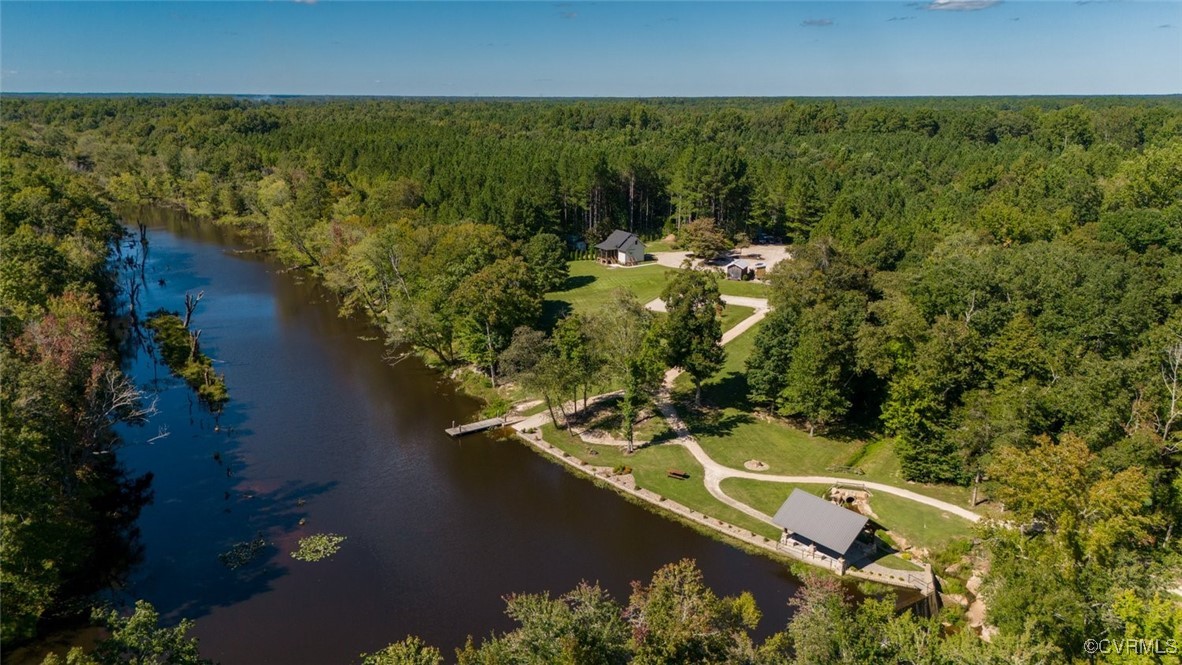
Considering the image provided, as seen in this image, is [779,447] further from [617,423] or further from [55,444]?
[55,444]

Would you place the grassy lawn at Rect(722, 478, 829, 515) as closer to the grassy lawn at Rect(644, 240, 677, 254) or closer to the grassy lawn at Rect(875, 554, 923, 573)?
the grassy lawn at Rect(875, 554, 923, 573)

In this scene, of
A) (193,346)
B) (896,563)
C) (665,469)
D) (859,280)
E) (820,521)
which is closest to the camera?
(896,563)

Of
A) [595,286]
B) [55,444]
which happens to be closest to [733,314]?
[595,286]

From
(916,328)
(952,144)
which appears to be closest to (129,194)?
(916,328)

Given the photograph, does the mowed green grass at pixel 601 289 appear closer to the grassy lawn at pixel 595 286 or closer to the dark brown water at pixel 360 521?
the grassy lawn at pixel 595 286

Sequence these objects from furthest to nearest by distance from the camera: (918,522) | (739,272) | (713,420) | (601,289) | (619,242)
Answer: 1. (619,242)
2. (739,272)
3. (601,289)
4. (713,420)
5. (918,522)

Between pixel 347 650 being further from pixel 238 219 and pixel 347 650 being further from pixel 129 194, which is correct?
pixel 129 194

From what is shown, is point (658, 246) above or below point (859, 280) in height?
below
